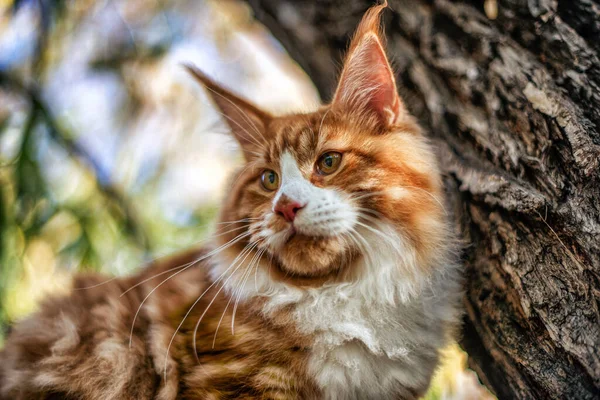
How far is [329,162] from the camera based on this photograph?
1.62m

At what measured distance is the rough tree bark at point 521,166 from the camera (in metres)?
1.31

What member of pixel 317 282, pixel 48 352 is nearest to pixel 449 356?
pixel 317 282

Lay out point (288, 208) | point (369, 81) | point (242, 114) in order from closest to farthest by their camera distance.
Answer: point (288, 208), point (369, 81), point (242, 114)

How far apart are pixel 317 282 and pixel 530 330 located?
65 cm

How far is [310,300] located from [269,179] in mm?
470

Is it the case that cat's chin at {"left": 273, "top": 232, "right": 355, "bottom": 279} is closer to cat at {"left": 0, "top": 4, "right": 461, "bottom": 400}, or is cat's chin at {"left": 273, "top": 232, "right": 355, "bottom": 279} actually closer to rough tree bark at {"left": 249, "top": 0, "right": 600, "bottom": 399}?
cat at {"left": 0, "top": 4, "right": 461, "bottom": 400}

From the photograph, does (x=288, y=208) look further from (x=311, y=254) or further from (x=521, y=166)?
(x=521, y=166)

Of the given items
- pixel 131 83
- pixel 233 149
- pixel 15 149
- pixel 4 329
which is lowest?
pixel 4 329

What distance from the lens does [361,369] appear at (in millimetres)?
1508

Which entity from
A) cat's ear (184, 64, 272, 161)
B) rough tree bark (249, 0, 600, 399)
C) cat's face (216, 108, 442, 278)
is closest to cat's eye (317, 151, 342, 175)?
cat's face (216, 108, 442, 278)

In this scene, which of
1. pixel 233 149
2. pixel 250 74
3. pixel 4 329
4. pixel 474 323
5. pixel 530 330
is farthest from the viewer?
pixel 250 74

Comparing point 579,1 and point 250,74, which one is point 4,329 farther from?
point 579,1

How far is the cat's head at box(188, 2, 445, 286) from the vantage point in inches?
58.9

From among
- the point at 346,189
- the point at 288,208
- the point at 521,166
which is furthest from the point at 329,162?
the point at 521,166
